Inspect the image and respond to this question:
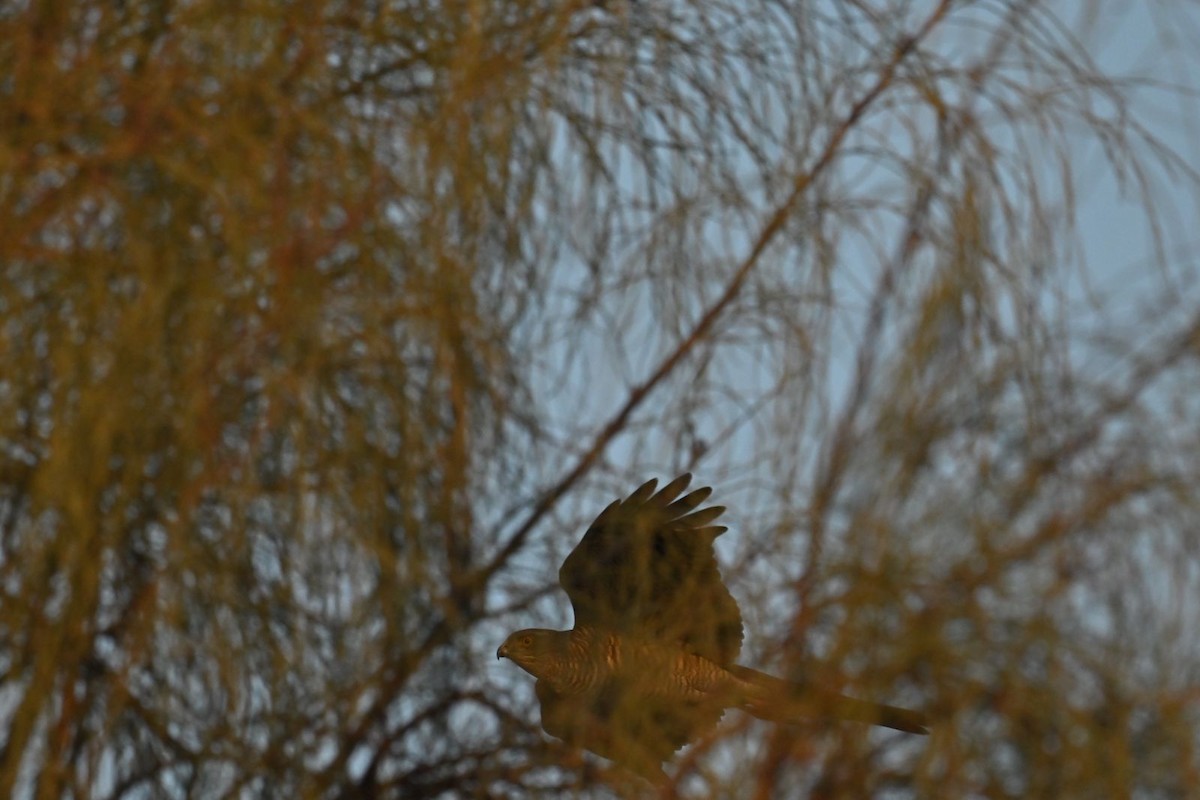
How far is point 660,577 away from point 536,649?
2cm

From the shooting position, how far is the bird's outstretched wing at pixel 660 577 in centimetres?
19

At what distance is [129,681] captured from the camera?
0.90m

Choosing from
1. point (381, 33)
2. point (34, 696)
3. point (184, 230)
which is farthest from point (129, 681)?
point (381, 33)

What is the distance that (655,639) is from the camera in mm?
199

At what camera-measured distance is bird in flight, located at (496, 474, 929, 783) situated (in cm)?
18

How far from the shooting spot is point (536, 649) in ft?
0.68

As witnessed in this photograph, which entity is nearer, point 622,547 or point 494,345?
point 622,547

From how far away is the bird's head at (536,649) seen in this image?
20cm

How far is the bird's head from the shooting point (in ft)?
0.66

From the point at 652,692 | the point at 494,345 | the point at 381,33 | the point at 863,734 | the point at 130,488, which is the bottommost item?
the point at 652,692

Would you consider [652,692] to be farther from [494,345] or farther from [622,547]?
[494,345]

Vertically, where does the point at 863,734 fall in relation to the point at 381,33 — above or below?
below

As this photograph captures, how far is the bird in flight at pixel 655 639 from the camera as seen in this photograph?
0.60ft

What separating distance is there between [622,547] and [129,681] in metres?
0.72
